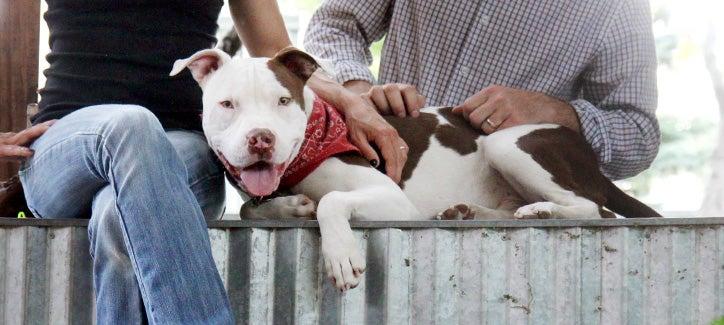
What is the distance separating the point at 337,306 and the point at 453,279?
0.33m

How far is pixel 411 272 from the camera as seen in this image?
9.14 feet

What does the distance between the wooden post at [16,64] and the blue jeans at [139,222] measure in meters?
1.26

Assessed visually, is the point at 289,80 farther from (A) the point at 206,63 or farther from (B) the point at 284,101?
(A) the point at 206,63

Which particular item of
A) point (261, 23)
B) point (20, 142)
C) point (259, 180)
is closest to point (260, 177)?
point (259, 180)

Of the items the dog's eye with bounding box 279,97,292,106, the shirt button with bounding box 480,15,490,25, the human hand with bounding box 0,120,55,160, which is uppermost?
the shirt button with bounding box 480,15,490,25

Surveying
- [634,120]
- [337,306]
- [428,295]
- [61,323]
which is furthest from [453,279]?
[634,120]

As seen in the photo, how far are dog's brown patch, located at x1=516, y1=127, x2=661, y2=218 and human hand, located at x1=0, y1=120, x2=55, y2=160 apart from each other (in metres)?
1.65

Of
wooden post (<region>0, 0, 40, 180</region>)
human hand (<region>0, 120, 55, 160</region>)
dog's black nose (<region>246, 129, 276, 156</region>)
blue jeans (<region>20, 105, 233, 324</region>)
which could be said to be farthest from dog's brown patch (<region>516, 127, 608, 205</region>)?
wooden post (<region>0, 0, 40, 180</region>)

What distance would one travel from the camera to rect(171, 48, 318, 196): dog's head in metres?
2.95

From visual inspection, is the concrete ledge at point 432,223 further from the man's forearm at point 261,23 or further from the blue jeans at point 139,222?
the man's forearm at point 261,23

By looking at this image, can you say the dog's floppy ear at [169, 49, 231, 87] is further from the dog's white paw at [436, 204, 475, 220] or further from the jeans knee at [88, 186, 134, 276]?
the dog's white paw at [436, 204, 475, 220]

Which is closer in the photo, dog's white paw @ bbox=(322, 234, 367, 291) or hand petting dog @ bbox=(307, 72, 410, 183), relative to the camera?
dog's white paw @ bbox=(322, 234, 367, 291)

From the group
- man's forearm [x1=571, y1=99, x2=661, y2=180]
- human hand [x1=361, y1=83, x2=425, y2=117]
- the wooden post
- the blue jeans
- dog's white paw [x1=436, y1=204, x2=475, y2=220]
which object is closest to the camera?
the blue jeans

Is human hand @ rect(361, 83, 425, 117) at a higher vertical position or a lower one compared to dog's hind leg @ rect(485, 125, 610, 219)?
higher
